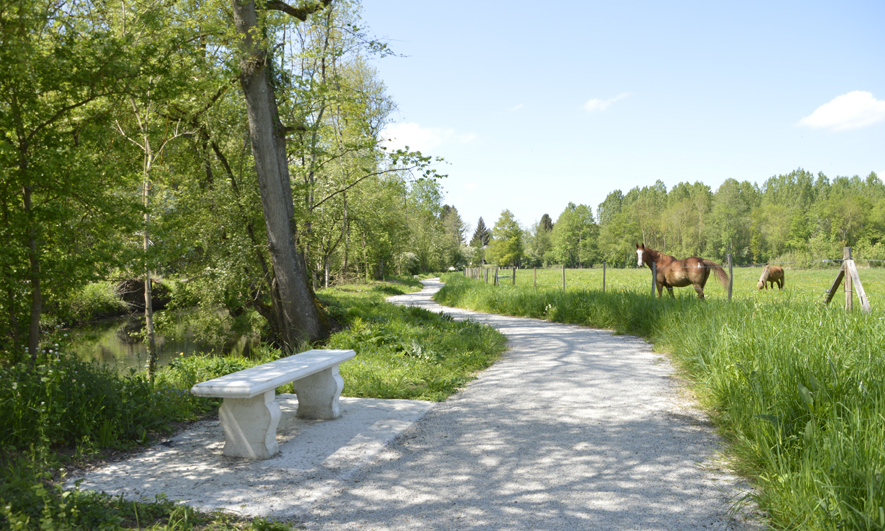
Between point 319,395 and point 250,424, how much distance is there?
3.96 ft

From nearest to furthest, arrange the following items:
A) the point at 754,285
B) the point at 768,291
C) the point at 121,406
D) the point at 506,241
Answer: the point at 121,406 → the point at 768,291 → the point at 754,285 → the point at 506,241

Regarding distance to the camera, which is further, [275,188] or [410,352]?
[275,188]

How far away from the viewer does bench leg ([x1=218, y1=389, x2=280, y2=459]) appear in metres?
4.45

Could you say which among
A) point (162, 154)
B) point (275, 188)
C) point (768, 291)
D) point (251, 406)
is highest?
point (162, 154)

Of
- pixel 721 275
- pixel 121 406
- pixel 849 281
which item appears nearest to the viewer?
pixel 121 406

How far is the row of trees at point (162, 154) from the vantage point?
16.8 ft

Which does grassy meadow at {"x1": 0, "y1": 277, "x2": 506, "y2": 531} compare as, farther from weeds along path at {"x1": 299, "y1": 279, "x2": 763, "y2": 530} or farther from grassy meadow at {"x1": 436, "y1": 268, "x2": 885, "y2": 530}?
grassy meadow at {"x1": 436, "y1": 268, "x2": 885, "y2": 530}

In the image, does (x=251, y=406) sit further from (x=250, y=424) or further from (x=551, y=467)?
(x=551, y=467)

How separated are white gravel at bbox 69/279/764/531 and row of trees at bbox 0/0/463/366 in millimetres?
2381

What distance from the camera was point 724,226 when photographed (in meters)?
73.1

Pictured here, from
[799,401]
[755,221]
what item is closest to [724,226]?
[755,221]

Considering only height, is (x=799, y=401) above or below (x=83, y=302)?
below

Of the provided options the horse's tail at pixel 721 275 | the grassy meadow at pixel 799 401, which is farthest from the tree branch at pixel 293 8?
the horse's tail at pixel 721 275

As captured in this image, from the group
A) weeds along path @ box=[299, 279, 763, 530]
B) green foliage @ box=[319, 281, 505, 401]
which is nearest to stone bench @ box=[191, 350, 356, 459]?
weeds along path @ box=[299, 279, 763, 530]
